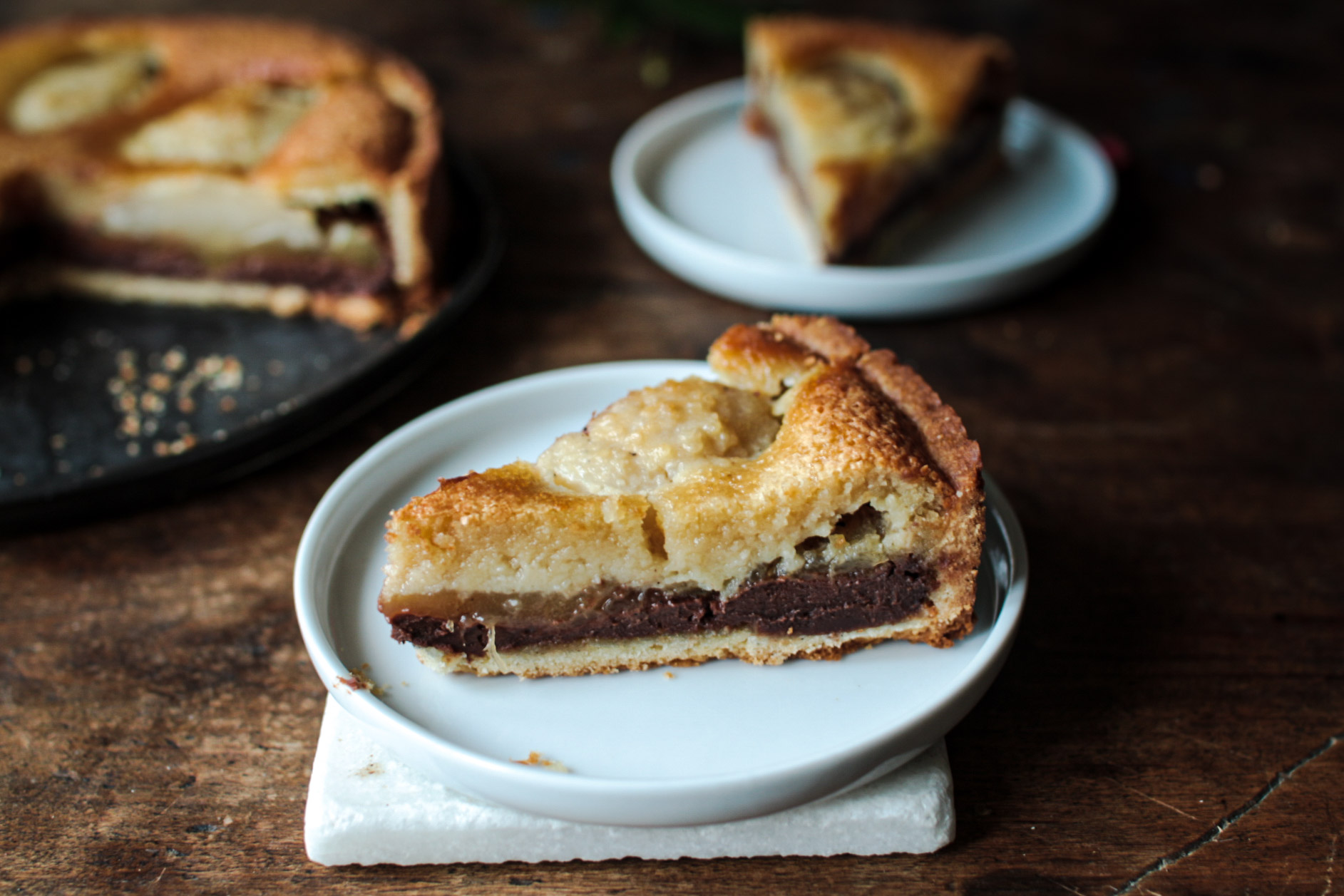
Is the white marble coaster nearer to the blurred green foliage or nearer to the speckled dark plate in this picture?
the speckled dark plate

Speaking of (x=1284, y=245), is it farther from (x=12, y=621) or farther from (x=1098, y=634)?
(x=12, y=621)

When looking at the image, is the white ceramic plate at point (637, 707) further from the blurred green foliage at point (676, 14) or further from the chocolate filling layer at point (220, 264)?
the blurred green foliage at point (676, 14)

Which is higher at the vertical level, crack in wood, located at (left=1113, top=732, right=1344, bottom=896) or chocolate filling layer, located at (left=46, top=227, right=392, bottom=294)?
crack in wood, located at (left=1113, top=732, right=1344, bottom=896)

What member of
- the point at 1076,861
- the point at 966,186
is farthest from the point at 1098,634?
the point at 966,186

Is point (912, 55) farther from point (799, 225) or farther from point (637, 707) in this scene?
point (637, 707)

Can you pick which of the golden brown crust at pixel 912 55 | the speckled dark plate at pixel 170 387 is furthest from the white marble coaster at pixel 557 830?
the golden brown crust at pixel 912 55

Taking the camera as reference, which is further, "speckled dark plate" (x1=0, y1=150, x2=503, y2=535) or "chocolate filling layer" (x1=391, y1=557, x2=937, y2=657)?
"speckled dark plate" (x1=0, y1=150, x2=503, y2=535)

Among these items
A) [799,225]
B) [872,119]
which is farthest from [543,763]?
[872,119]

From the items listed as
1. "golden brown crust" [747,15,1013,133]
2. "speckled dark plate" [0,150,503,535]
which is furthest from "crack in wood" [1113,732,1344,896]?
"golden brown crust" [747,15,1013,133]

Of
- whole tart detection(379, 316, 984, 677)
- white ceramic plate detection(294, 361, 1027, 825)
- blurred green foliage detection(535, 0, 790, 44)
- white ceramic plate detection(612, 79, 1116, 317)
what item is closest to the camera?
white ceramic plate detection(294, 361, 1027, 825)
